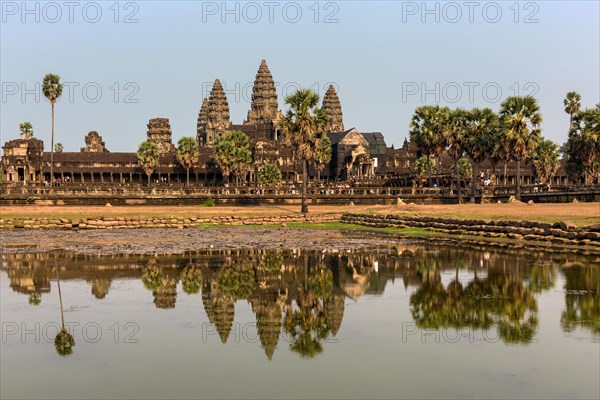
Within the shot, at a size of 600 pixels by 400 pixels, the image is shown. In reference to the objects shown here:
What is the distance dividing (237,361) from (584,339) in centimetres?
664

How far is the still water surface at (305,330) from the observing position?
1152cm

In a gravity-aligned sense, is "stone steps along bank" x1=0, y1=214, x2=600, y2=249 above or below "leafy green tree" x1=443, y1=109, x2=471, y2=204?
below

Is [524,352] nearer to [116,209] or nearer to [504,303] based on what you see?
[504,303]

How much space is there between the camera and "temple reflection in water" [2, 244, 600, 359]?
1605 centimetres

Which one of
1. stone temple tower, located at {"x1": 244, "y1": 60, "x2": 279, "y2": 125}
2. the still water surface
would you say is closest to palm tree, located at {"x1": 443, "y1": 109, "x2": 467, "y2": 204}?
the still water surface

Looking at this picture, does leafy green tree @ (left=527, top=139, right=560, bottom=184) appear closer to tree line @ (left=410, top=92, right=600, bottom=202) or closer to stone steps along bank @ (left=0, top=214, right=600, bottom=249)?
tree line @ (left=410, top=92, right=600, bottom=202)

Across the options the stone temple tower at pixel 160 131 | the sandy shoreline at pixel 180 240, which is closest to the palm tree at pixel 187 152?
the stone temple tower at pixel 160 131

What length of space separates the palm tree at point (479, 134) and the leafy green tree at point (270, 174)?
56.7 metres

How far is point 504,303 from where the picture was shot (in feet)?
60.1

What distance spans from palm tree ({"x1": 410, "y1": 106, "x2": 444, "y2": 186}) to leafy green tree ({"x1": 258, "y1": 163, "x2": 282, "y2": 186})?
4923 centimetres

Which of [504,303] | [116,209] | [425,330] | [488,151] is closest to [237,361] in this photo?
[425,330]

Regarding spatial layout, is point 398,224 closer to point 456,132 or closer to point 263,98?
point 456,132

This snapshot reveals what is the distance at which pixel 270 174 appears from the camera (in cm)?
13738

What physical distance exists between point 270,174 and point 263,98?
6259cm
